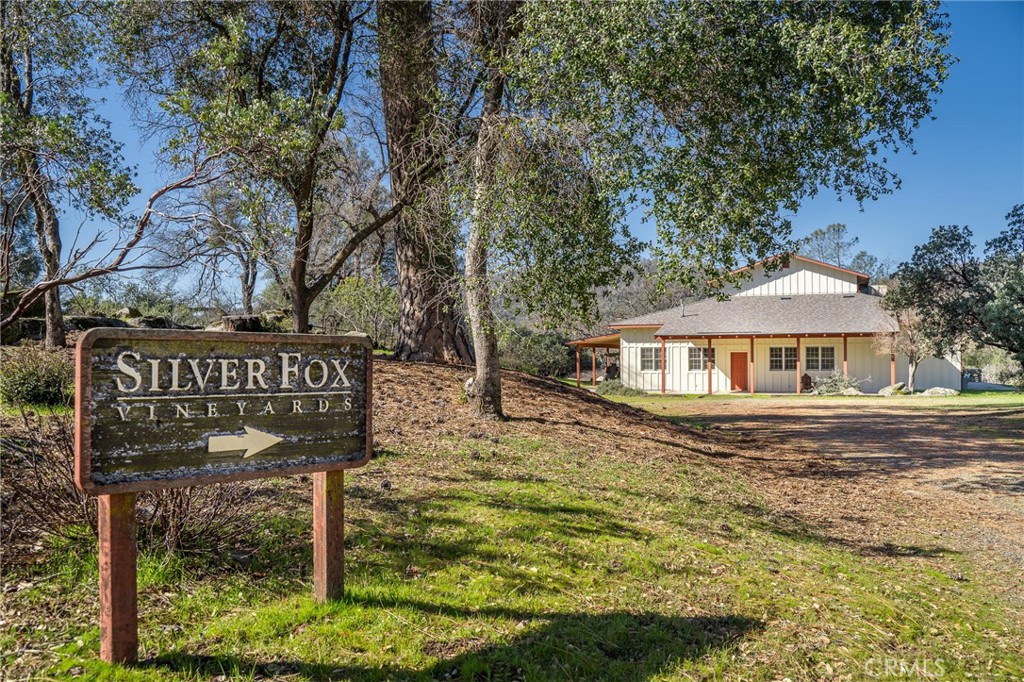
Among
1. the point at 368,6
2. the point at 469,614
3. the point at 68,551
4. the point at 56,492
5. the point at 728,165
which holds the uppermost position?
the point at 368,6

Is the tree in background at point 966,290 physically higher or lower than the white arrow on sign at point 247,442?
higher

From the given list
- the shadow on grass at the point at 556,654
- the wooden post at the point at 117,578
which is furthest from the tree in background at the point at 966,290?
the wooden post at the point at 117,578

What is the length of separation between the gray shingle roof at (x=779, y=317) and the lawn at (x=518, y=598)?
2348cm

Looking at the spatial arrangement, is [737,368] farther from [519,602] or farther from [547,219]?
[519,602]

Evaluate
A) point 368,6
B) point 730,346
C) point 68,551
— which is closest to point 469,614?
point 68,551

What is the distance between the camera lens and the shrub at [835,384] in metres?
27.3

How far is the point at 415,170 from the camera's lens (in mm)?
9602

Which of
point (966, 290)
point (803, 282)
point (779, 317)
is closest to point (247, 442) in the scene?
point (966, 290)

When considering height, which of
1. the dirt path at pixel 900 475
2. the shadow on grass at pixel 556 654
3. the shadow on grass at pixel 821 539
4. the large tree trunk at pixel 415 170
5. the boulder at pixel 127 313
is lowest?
the dirt path at pixel 900 475

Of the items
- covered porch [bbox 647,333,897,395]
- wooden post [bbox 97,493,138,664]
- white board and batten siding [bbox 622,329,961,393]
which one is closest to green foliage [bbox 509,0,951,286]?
wooden post [bbox 97,493,138,664]

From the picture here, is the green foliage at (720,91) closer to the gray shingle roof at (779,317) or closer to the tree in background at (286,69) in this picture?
the tree in background at (286,69)

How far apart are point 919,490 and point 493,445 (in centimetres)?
574

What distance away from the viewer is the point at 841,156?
8.21 m

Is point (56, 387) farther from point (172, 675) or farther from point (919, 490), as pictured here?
point (919, 490)
